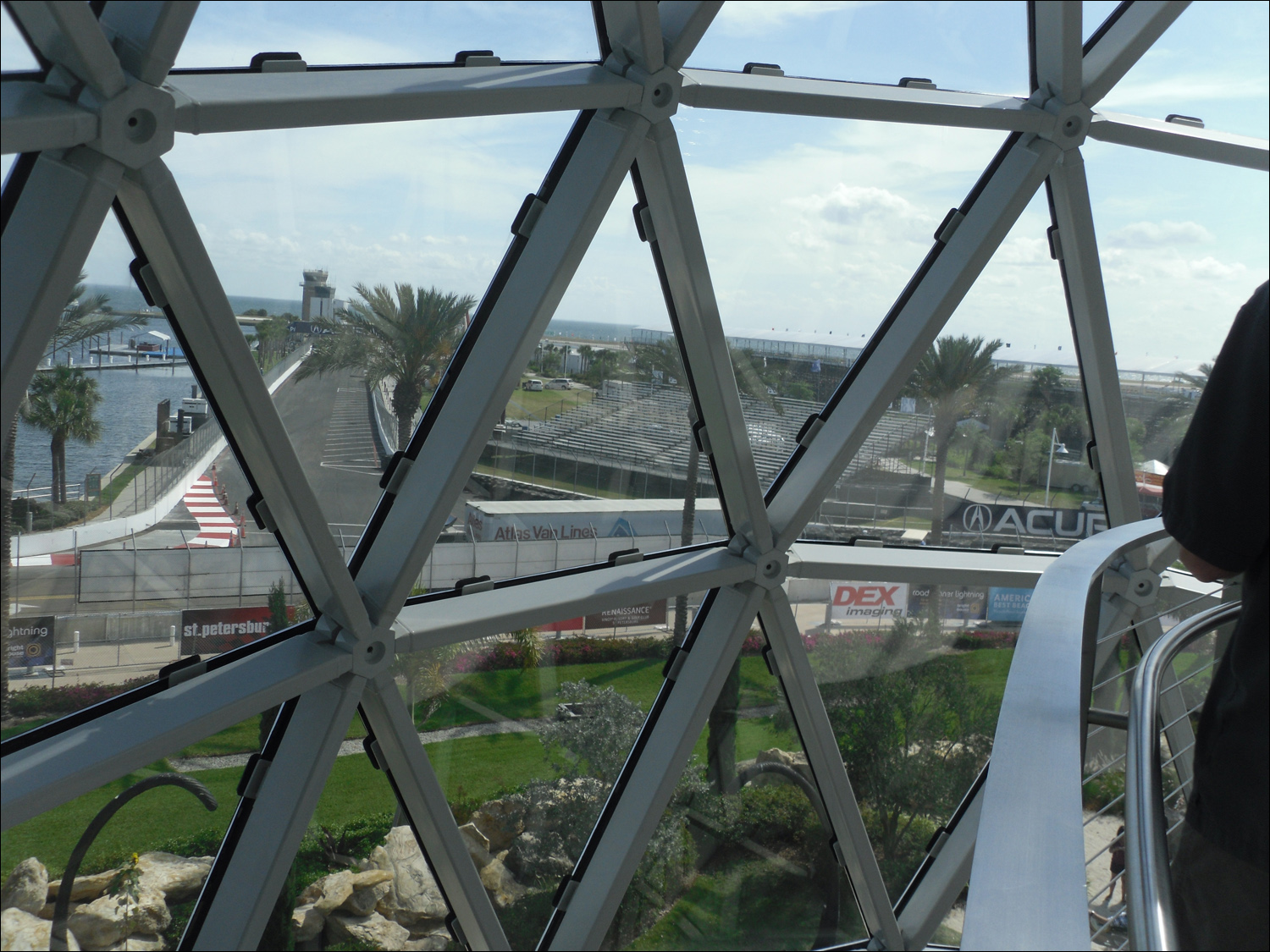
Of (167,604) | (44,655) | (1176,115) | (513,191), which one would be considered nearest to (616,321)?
(513,191)

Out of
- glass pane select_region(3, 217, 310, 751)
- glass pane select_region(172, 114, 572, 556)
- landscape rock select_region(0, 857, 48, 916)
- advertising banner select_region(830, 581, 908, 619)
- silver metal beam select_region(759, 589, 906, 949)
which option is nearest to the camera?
glass pane select_region(3, 217, 310, 751)

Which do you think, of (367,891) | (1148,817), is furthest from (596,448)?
(1148,817)

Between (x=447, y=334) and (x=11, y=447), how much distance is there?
2.21 m

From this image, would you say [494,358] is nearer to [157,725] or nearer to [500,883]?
[157,725]

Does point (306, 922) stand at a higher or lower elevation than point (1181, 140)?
lower

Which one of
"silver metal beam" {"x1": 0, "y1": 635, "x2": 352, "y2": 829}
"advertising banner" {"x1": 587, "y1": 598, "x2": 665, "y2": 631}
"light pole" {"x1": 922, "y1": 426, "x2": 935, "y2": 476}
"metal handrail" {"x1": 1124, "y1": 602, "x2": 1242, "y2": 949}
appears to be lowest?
"silver metal beam" {"x1": 0, "y1": 635, "x2": 352, "y2": 829}

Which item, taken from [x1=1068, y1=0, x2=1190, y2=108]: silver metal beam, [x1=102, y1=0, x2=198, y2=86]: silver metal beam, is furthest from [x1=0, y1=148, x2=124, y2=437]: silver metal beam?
[x1=1068, y1=0, x2=1190, y2=108]: silver metal beam

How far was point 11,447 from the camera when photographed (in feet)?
12.9

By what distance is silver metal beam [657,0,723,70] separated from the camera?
4859mm

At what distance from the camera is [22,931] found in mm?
4605

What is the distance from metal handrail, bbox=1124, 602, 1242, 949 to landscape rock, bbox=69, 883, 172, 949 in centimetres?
521

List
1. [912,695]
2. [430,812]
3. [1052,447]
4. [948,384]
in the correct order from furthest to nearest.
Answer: [912,695], [1052,447], [948,384], [430,812]

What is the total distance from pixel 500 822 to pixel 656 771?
1.24 m

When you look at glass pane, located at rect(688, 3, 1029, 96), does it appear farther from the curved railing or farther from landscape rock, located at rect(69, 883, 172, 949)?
landscape rock, located at rect(69, 883, 172, 949)
